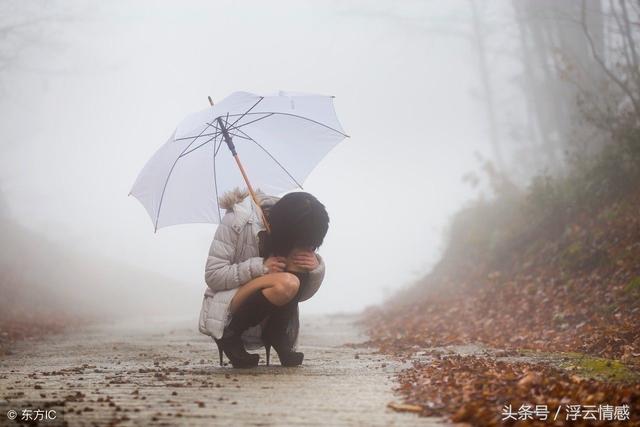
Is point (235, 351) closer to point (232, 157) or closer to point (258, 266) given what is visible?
point (258, 266)

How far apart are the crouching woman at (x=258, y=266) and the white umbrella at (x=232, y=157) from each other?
2.28 ft

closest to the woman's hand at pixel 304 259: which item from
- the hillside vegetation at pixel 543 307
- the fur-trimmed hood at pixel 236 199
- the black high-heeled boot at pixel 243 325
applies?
the black high-heeled boot at pixel 243 325

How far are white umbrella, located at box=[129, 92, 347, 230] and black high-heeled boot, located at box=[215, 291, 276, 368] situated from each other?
113 centimetres

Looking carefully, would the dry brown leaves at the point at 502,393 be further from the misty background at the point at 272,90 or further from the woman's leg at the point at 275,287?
the misty background at the point at 272,90

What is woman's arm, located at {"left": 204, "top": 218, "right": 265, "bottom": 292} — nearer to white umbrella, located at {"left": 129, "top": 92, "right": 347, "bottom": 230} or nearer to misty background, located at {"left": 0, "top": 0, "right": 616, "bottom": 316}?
white umbrella, located at {"left": 129, "top": 92, "right": 347, "bottom": 230}

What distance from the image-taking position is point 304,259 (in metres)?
4.85

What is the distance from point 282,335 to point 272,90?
241 centimetres

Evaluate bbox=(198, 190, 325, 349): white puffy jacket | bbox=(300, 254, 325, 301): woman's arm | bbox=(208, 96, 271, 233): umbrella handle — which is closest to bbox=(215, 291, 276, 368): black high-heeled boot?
bbox=(198, 190, 325, 349): white puffy jacket

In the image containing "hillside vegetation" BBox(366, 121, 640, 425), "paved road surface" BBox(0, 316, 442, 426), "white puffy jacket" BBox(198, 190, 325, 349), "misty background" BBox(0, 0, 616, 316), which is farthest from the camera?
"misty background" BBox(0, 0, 616, 316)

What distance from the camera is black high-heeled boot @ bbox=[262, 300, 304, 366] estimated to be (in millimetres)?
5062

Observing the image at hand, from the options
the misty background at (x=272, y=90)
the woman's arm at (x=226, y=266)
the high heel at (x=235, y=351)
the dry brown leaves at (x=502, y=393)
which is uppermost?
the misty background at (x=272, y=90)

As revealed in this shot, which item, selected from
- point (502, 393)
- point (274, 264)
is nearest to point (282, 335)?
point (274, 264)

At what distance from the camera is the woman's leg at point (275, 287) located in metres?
4.66

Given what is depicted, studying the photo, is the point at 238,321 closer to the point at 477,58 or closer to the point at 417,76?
the point at 477,58
